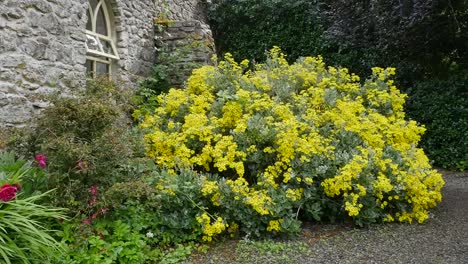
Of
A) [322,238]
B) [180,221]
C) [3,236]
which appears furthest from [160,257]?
[322,238]

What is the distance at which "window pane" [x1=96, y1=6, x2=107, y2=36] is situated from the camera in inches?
272

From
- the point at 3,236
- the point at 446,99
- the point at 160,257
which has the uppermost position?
the point at 446,99

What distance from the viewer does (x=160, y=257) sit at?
12.3 feet

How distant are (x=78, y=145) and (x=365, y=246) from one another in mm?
2750

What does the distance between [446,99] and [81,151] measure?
7.49 m

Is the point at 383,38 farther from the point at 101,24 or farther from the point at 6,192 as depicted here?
the point at 6,192

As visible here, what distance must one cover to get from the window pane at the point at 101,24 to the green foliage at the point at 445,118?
625 centimetres

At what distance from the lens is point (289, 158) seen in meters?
4.71

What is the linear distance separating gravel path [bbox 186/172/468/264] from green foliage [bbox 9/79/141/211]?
3.70 ft

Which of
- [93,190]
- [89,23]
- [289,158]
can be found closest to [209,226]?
[93,190]

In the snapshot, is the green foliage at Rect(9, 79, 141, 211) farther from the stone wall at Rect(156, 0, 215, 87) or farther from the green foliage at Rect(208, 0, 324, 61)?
the green foliage at Rect(208, 0, 324, 61)

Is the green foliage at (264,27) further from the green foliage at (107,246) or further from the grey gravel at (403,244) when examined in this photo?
the green foliage at (107,246)

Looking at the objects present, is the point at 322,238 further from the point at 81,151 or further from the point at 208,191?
the point at 81,151

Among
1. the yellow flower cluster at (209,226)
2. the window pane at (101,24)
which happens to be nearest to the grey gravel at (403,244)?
the yellow flower cluster at (209,226)
